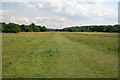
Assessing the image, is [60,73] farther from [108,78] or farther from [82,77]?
[108,78]

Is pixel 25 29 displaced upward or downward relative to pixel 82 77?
upward

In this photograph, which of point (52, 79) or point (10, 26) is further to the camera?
point (10, 26)

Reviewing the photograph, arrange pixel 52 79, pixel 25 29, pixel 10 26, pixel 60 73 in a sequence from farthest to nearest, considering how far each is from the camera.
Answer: pixel 25 29
pixel 10 26
pixel 60 73
pixel 52 79

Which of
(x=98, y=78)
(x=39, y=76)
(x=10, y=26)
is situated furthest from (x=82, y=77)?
(x=10, y=26)

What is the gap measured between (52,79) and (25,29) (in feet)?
381

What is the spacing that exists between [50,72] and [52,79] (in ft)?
2.71

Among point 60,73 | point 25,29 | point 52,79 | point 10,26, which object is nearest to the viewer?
point 52,79

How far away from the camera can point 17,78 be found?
5.08m

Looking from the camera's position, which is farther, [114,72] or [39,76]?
[114,72]

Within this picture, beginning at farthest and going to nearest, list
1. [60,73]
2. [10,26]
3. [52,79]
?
[10,26]
[60,73]
[52,79]

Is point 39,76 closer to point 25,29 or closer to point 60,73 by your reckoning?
point 60,73

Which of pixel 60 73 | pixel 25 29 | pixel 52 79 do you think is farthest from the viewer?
pixel 25 29

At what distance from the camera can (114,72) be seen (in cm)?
590

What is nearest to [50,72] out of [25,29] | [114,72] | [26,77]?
[26,77]
